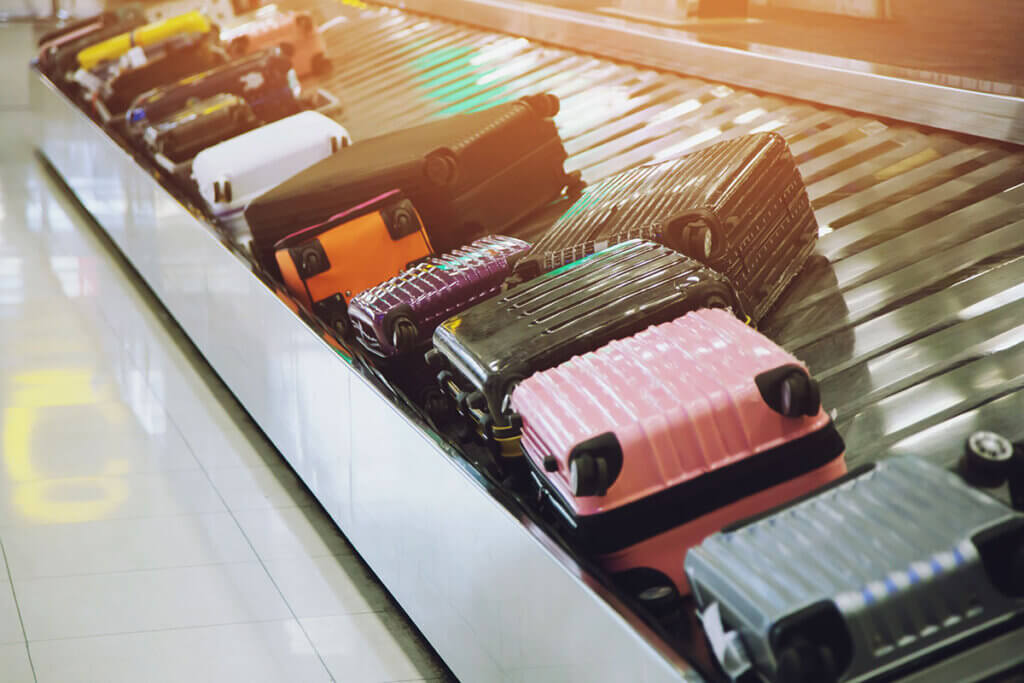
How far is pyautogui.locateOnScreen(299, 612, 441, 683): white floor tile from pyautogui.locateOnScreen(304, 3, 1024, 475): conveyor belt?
117cm

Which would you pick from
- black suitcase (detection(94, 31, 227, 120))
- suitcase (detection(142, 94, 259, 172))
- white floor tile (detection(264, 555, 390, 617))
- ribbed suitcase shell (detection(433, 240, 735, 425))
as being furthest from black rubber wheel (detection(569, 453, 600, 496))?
black suitcase (detection(94, 31, 227, 120))

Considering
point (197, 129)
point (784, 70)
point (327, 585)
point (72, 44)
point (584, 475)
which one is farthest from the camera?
point (72, 44)

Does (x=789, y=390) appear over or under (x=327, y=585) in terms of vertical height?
over

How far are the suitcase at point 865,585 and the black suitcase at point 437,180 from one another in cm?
187

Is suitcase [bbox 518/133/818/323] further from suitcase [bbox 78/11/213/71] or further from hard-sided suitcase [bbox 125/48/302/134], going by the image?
suitcase [bbox 78/11/213/71]

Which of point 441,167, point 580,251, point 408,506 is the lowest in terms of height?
point 408,506

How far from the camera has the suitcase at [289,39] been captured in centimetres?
542

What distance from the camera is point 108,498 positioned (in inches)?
119

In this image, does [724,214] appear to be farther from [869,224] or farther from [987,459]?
[987,459]

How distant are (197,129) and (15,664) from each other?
2.61 m

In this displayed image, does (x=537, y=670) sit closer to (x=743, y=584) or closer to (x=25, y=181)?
(x=743, y=584)

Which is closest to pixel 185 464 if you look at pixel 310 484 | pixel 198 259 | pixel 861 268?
pixel 310 484

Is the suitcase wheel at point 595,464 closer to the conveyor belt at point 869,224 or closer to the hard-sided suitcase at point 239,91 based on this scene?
the conveyor belt at point 869,224

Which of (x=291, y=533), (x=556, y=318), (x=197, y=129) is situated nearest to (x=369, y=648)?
(x=291, y=533)
